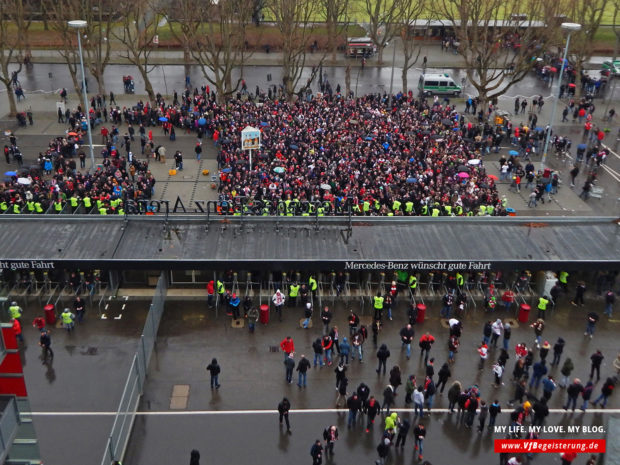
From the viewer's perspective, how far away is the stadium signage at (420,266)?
2741 centimetres

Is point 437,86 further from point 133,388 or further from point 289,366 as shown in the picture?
point 133,388

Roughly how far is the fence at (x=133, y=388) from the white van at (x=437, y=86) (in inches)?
1365

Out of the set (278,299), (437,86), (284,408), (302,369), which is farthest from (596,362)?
(437,86)

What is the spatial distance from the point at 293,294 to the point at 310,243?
2.76 metres

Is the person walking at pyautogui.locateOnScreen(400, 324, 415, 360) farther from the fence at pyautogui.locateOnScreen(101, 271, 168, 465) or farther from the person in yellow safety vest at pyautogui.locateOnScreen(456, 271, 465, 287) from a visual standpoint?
the fence at pyautogui.locateOnScreen(101, 271, 168, 465)

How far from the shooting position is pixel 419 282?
2886 centimetres

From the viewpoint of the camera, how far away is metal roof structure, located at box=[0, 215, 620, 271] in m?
27.4

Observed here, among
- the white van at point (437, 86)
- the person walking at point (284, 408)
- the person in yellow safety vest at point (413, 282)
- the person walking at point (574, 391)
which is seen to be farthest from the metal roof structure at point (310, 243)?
the white van at point (437, 86)

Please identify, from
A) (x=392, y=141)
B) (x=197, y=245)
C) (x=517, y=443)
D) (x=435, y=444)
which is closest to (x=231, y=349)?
(x=197, y=245)

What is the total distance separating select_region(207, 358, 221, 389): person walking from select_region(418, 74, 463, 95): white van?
3807 cm

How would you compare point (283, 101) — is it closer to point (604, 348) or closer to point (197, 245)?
point (197, 245)

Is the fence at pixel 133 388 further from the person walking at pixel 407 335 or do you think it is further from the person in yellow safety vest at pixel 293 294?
the person walking at pixel 407 335

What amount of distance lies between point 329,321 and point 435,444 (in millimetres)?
6775

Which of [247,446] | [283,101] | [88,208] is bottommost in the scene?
[247,446]
